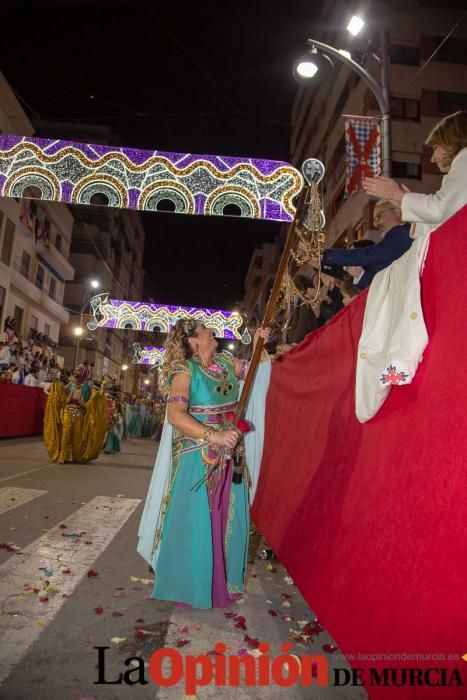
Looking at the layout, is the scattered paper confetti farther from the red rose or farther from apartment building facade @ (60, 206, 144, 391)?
apartment building facade @ (60, 206, 144, 391)

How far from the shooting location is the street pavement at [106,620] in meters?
2.26

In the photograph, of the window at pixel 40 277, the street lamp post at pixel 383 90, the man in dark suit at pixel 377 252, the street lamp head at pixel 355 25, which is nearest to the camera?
the man in dark suit at pixel 377 252

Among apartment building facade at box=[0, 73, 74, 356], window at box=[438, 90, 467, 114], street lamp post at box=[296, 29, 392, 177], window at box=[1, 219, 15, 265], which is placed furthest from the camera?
window at box=[1, 219, 15, 265]

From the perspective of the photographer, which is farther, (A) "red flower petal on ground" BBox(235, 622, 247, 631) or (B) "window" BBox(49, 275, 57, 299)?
(B) "window" BBox(49, 275, 57, 299)

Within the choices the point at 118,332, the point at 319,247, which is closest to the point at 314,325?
the point at 319,247

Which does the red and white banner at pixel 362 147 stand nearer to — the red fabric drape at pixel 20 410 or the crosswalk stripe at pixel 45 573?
the crosswalk stripe at pixel 45 573

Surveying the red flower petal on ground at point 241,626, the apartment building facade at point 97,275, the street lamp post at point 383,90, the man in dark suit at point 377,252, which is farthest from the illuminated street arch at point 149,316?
the apartment building facade at point 97,275

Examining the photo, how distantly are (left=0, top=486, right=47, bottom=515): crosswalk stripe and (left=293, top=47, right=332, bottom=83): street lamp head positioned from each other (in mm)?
7846

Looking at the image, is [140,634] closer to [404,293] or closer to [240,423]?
[240,423]

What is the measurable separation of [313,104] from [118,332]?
3851 centimetres

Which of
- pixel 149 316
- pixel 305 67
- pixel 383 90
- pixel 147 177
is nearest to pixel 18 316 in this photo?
pixel 149 316

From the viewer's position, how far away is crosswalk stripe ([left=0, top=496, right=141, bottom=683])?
2.65 metres

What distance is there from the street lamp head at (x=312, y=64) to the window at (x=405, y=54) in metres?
20.7

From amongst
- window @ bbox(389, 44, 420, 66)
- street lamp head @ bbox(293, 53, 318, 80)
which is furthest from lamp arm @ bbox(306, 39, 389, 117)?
window @ bbox(389, 44, 420, 66)
